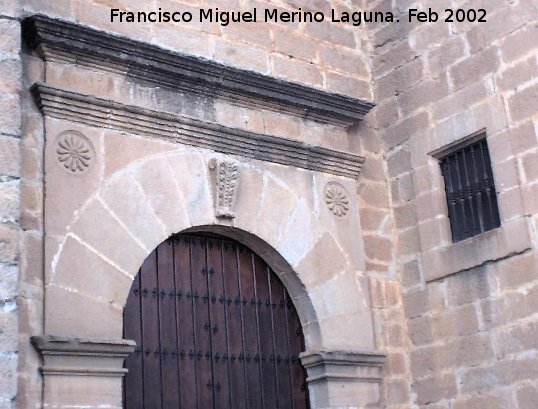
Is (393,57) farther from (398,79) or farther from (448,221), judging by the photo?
(448,221)

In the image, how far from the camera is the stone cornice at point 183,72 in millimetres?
5164

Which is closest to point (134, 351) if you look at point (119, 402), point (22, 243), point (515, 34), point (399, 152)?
point (119, 402)

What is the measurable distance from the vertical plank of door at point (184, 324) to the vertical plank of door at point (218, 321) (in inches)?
5.7

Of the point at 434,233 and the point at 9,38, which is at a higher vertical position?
the point at 9,38

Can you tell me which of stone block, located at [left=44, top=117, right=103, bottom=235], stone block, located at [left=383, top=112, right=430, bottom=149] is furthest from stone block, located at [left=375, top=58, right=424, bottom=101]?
stone block, located at [left=44, top=117, right=103, bottom=235]

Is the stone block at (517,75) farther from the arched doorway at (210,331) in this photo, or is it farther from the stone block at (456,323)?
the arched doorway at (210,331)

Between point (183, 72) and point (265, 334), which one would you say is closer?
point (183, 72)

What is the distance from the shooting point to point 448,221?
6.09m

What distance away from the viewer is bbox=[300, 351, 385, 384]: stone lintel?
5.69 m

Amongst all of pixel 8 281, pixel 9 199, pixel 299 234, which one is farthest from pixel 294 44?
pixel 8 281

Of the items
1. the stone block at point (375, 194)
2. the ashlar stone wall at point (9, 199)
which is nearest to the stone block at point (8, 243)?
Result: the ashlar stone wall at point (9, 199)

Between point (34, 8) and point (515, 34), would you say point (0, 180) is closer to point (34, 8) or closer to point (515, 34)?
point (34, 8)

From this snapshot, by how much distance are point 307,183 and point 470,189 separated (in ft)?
3.49

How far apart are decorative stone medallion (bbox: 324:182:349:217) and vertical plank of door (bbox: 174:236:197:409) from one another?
1.07m
